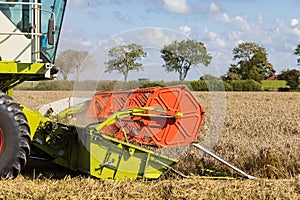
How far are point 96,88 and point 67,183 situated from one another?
1204 mm

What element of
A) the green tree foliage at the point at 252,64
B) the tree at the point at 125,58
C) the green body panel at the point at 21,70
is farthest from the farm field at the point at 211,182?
the green tree foliage at the point at 252,64

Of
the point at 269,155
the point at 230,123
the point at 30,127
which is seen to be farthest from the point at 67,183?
the point at 230,123

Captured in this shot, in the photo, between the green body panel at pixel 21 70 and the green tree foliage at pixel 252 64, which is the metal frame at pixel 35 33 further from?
the green tree foliage at pixel 252 64

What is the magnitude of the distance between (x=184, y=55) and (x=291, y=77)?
41.1m

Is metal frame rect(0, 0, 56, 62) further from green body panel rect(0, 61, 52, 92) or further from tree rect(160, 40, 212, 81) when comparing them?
tree rect(160, 40, 212, 81)

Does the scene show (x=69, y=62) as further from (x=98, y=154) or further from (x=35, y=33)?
(x=98, y=154)

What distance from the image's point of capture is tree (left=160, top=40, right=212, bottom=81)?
463 cm

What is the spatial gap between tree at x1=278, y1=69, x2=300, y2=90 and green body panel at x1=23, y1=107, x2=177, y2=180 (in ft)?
129

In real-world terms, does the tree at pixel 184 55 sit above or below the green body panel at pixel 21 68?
above

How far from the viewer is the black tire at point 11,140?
4090 mm

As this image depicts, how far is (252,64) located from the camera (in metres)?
44.4

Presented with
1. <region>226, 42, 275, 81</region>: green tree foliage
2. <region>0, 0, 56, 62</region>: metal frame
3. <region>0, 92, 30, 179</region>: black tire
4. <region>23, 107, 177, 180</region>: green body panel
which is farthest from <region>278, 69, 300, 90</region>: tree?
<region>0, 92, 30, 179</region>: black tire

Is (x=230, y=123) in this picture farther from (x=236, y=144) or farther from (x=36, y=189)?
(x=36, y=189)

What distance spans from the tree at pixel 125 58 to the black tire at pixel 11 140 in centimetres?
104
